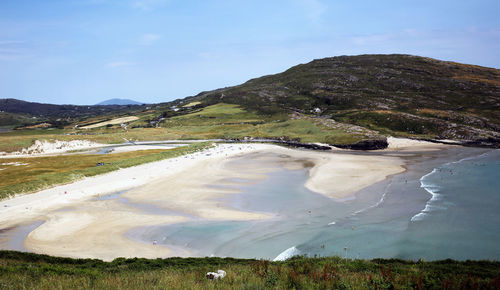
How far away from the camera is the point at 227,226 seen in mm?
27438

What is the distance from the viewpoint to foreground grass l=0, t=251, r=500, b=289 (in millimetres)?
11273

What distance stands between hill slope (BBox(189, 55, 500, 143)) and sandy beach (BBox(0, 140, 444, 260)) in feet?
154

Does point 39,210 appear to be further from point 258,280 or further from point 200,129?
point 200,129

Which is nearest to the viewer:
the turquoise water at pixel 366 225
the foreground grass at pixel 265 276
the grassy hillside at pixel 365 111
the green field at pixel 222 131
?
the foreground grass at pixel 265 276

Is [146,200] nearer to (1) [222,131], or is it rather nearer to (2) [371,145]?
(2) [371,145]

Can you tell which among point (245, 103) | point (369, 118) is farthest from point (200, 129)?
point (369, 118)

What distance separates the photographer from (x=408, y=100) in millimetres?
142625

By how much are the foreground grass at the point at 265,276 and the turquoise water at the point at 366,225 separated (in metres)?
4.64

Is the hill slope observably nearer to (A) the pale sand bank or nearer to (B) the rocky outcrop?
(A) the pale sand bank

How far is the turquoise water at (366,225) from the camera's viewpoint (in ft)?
71.2

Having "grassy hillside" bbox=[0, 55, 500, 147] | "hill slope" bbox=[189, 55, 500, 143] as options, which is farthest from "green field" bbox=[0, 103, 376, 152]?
"hill slope" bbox=[189, 55, 500, 143]

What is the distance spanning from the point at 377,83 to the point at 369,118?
80524mm

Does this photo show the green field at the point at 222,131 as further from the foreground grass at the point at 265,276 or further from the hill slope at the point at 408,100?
the foreground grass at the point at 265,276

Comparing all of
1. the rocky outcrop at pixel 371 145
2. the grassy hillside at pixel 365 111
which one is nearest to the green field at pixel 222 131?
the grassy hillside at pixel 365 111
